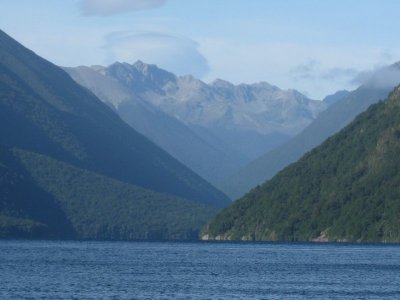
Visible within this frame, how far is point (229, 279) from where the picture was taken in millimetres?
150875

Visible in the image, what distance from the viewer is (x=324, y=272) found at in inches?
6457

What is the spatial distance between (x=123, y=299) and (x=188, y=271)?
44.5m

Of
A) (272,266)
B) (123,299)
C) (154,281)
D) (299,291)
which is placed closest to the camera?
(123,299)

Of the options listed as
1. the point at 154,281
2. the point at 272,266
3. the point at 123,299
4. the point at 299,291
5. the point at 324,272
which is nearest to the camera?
the point at 123,299

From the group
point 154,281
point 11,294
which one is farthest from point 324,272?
point 11,294

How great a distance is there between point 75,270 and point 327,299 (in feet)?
159

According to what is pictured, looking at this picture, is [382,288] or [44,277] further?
[44,277]

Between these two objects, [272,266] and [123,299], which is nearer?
[123,299]

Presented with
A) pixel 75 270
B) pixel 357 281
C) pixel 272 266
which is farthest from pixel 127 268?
pixel 357 281

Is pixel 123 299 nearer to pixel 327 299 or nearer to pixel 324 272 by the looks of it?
pixel 327 299

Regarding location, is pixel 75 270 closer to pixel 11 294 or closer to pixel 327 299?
pixel 11 294

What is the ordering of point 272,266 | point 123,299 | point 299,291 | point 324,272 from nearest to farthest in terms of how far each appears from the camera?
1. point 123,299
2. point 299,291
3. point 324,272
4. point 272,266

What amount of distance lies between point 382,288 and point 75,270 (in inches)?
1728

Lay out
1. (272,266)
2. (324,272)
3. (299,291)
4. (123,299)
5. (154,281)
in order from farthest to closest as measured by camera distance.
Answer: (272,266) → (324,272) → (154,281) → (299,291) → (123,299)
